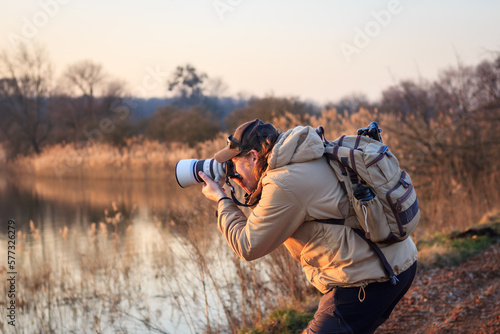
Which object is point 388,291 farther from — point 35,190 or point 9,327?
point 35,190

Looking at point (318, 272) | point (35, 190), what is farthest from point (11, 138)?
point (318, 272)

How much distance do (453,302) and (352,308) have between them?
265cm

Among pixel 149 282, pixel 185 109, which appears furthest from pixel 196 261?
pixel 185 109

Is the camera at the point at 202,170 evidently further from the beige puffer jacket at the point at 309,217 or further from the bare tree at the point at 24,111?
the bare tree at the point at 24,111

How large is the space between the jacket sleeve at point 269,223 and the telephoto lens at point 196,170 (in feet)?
1.35

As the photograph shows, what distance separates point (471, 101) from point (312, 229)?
9114 mm

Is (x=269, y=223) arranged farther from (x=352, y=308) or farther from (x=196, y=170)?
(x=196, y=170)

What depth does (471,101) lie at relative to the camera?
9820 millimetres

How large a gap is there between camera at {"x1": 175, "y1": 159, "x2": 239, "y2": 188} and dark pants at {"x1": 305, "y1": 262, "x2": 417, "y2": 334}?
75cm

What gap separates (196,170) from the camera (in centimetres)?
245

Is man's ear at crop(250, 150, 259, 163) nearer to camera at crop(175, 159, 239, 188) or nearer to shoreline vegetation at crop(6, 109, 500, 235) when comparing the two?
camera at crop(175, 159, 239, 188)

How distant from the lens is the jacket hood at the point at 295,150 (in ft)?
6.23

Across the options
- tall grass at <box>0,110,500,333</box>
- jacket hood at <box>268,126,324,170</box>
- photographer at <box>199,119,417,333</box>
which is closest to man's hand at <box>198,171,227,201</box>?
photographer at <box>199,119,417,333</box>

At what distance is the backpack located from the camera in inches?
73.7
